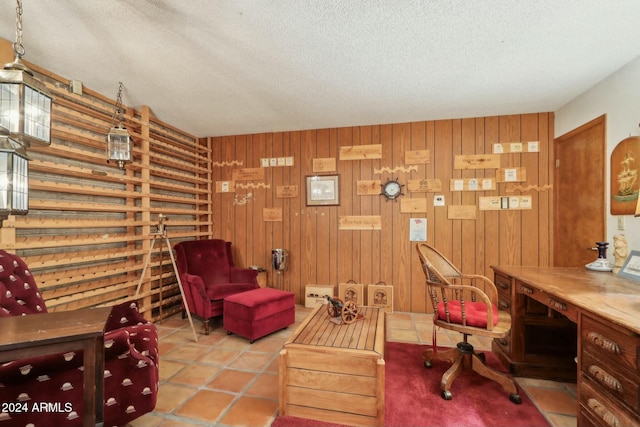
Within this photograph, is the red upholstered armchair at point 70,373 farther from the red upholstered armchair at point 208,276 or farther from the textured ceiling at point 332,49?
the textured ceiling at point 332,49

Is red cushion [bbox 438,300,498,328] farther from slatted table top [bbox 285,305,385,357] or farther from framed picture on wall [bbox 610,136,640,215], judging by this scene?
framed picture on wall [bbox 610,136,640,215]

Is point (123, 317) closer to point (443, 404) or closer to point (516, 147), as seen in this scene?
point (443, 404)

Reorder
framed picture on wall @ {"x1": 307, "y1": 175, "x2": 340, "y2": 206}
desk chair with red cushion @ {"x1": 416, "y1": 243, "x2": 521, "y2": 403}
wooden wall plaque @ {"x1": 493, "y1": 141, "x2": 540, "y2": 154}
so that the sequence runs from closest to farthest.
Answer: desk chair with red cushion @ {"x1": 416, "y1": 243, "x2": 521, "y2": 403} → wooden wall plaque @ {"x1": 493, "y1": 141, "x2": 540, "y2": 154} → framed picture on wall @ {"x1": 307, "y1": 175, "x2": 340, "y2": 206}

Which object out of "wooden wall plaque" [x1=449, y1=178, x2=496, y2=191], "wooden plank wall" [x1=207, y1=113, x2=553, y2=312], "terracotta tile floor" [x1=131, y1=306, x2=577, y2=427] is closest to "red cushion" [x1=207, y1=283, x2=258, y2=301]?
"terracotta tile floor" [x1=131, y1=306, x2=577, y2=427]

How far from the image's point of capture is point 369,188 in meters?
3.91

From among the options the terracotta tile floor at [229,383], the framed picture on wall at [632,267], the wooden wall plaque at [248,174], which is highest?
the wooden wall plaque at [248,174]

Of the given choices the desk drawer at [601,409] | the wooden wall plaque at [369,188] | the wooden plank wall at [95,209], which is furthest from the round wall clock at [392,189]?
the wooden plank wall at [95,209]

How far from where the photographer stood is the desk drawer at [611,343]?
1.17 m

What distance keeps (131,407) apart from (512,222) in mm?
4238

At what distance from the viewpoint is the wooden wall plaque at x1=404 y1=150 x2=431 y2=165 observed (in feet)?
12.3

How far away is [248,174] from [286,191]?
0.70 meters

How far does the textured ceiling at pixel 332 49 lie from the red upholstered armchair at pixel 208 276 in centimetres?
183

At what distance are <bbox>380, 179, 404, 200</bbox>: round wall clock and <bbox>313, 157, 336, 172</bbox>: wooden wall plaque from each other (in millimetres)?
807

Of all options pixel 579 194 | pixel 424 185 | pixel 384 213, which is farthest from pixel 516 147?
pixel 384 213
